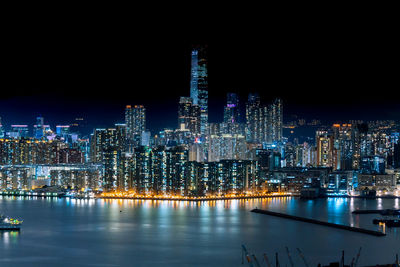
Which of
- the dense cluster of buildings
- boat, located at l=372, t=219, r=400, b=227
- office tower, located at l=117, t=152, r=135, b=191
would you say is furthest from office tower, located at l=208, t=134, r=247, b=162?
boat, located at l=372, t=219, r=400, b=227

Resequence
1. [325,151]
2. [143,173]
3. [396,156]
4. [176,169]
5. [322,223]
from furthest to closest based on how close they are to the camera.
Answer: [396,156] → [325,151] → [143,173] → [176,169] → [322,223]

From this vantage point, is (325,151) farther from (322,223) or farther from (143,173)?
(322,223)

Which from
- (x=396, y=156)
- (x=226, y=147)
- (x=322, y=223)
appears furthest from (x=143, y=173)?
(x=396, y=156)

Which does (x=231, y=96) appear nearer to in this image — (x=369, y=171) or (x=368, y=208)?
(x=369, y=171)

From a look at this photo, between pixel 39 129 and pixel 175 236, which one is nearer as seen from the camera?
pixel 175 236

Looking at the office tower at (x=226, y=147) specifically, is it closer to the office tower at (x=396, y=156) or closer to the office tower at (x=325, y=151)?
the office tower at (x=325, y=151)

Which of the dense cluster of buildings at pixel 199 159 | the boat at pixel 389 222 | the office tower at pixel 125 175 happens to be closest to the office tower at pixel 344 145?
the dense cluster of buildings at pixel 199 159

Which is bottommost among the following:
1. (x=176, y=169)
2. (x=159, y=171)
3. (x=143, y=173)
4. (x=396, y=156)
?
(x=143, y=173)
